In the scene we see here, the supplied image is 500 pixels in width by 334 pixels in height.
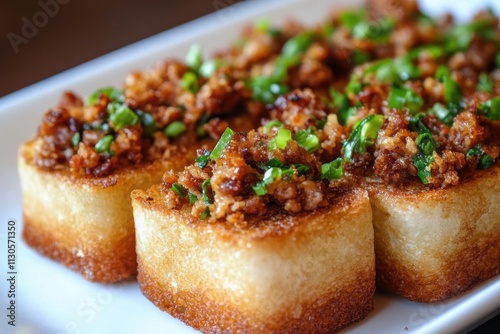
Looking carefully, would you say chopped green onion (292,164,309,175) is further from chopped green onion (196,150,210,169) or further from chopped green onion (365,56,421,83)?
chopped green onion (365,56,421,83)

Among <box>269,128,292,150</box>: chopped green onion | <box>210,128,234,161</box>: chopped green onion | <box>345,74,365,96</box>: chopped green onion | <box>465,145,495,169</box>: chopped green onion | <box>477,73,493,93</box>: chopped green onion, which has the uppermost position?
<box>210,128,234,161</box>: chopped green onion

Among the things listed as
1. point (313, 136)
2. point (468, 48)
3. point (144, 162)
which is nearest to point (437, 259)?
point (313, 136)

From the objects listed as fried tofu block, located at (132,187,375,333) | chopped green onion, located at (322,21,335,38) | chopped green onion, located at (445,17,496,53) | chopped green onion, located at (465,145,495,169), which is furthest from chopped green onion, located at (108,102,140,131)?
chopped green onion, located at (445,17,496,53)

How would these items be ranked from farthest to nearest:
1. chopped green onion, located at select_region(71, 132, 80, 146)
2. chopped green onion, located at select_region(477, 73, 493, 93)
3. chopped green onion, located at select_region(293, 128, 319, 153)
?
1. chopped green onion, located at select_region(477, 73, 493, 93)
2. chopped green onion, located at select_region(71, 132, 80, 146)
3. chopped green onion, located at select_region(293, 128, 319, 153)

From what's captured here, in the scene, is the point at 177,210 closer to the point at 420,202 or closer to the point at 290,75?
the point at 420,202

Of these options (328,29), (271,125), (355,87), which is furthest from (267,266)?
(328,29)

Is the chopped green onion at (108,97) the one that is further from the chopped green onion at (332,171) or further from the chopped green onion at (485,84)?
the chopped green onion at (485,84)
